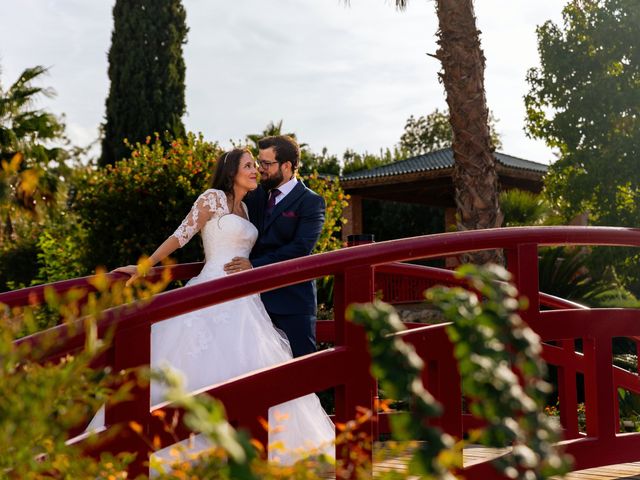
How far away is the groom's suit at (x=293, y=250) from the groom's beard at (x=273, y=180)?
0.45 feet

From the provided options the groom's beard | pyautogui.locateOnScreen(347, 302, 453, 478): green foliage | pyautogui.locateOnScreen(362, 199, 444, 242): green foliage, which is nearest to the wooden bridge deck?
the groom's beard

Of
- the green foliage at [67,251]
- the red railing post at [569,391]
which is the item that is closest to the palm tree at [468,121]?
the red railing post at [569,391]


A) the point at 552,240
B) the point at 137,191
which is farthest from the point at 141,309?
the point at 137,191

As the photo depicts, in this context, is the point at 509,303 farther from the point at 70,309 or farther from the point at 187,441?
the point at 187,441

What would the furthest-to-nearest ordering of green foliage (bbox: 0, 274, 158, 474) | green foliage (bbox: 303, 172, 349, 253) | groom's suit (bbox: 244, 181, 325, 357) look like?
green foliage (bbox: 303, 172, 349, 253) < groom's suit (bbox: 244, 181, 325, 357) < green foliage (bbox: 0, 274, 158, 474)

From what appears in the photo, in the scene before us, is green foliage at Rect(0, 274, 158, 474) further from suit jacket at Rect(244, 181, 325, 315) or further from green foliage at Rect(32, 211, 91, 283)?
green foliage at Rect(32, 211, 91, 283)

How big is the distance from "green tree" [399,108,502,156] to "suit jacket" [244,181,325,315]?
147 feet

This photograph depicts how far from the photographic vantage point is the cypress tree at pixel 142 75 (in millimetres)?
30078

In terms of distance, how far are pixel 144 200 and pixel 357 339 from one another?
9992 mm

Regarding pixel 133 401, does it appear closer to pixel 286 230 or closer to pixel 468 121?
pixel 286 230

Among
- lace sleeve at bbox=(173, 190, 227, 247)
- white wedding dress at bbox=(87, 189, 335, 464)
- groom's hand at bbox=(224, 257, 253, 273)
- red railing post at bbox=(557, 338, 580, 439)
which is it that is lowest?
red railing post at bbox=(557, 338, 580, 439)

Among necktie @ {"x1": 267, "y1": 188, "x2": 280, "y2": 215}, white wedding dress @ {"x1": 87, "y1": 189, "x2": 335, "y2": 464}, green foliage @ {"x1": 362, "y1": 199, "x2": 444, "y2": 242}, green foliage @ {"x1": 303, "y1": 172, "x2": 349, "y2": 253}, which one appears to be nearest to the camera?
white wedding dress @ {"x1": 87, "y1": 189, "x2": 335, "y2": 464}

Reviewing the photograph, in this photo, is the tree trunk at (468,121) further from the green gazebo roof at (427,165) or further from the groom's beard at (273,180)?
the green gazebo roof at (427,165)

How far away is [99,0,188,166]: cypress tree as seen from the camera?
30.1 meters
